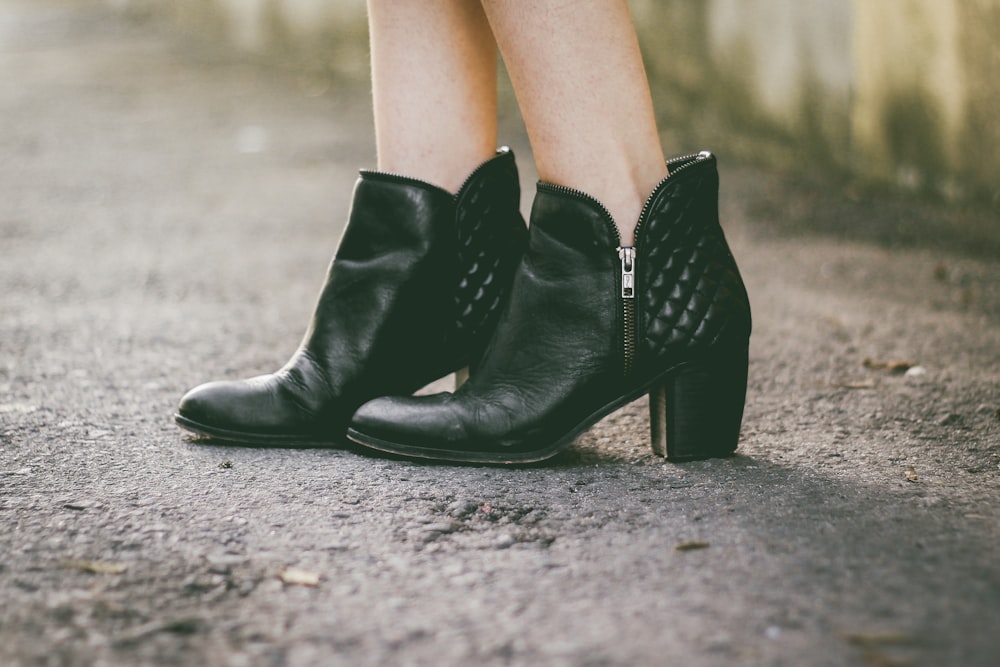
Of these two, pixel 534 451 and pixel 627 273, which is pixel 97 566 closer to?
pixel 534 451

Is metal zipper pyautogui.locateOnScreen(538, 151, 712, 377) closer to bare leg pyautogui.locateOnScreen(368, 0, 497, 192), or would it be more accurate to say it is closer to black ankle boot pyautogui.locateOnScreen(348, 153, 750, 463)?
black ankle boot pyautogui.locateOnScreen(348, 153, 750, 463)

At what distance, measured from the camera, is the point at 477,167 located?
1.72m

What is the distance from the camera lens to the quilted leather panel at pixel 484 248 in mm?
1717

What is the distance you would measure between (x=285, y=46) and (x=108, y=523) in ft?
23.8

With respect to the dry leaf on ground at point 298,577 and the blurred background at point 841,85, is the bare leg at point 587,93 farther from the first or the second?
the blurred background at point 841,85

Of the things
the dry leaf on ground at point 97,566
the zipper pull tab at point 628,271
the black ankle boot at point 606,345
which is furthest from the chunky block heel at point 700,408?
the dry leaf on ground at point 97,566

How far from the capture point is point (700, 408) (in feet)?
5.22

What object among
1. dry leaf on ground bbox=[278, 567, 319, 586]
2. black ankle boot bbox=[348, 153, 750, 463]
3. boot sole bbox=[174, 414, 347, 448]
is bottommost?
dry leaf on ground bbox=[278, 567, 319, 586]

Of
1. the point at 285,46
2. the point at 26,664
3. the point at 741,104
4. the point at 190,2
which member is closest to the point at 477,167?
the point at 26,664

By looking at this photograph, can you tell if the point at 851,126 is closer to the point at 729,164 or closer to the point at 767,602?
the point at 729,164

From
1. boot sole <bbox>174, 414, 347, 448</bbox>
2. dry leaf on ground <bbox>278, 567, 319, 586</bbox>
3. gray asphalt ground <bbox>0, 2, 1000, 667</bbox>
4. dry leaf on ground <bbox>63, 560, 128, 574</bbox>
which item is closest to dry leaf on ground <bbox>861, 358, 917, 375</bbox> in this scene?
gray asphalt ground <bbox>0, 2, 1000, 667</bbox>

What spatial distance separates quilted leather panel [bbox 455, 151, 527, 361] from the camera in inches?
67.6

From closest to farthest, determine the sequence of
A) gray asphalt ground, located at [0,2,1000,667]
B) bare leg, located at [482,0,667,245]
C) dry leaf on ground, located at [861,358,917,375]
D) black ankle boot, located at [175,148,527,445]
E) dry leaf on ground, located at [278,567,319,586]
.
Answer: gray asphalt ground, located at [0,2,1000,667] < dry leaf on ground, located at [278,567,319,586] < bare leg, located at [482,0,667,245] < black ankle boot, located at [175,148,527,445] < dry leaf on ground, located at [861,358,917,375]

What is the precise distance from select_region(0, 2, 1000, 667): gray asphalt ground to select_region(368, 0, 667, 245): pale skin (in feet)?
1.41
